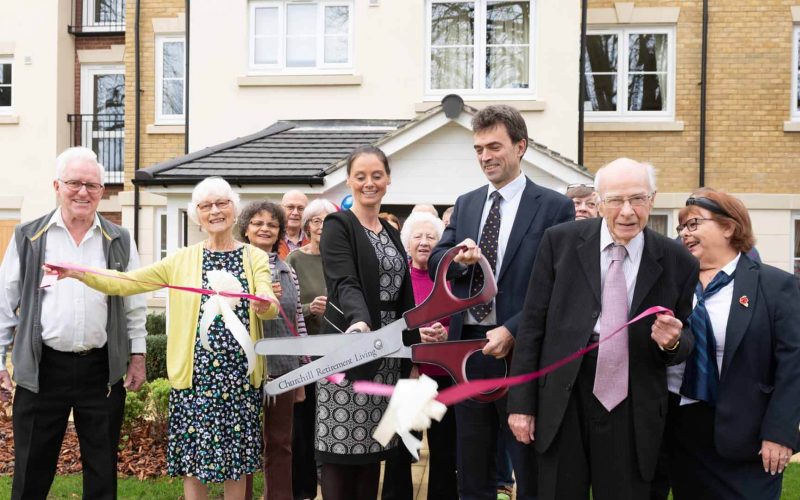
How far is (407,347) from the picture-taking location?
135 inches

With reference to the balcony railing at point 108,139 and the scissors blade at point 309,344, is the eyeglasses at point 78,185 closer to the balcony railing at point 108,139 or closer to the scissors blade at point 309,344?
the scissors blade at point 309,344

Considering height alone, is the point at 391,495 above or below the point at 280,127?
below

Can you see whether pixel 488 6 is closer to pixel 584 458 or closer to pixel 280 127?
pixel 280 127

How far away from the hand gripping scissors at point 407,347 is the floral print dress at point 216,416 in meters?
0.76

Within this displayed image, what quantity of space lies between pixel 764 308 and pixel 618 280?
0.78 m

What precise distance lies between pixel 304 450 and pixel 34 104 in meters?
14.0

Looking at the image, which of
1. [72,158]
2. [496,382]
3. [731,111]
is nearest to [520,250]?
[496,382]

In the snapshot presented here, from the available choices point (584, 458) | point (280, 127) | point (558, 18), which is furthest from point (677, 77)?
point (584, 458)

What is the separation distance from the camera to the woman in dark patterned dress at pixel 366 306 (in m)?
3.83

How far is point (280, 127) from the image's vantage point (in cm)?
1253

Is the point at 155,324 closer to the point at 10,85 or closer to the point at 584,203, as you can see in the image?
the point at 10,85

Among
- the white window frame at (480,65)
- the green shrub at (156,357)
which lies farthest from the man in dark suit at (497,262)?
the white window frame at (480,65)

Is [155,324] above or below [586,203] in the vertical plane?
below

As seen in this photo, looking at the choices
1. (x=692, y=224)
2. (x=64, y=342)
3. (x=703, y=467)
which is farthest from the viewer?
(x=64, y=342)
